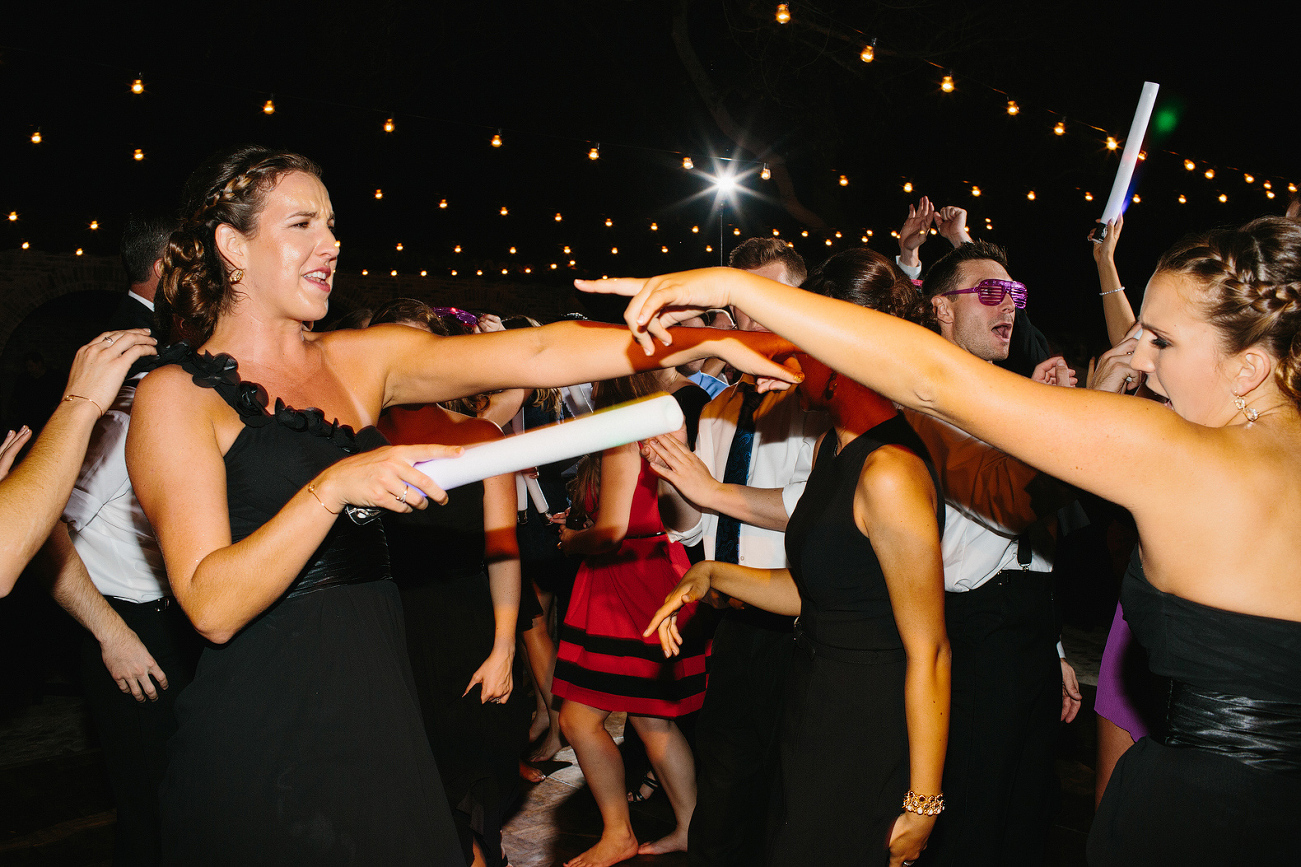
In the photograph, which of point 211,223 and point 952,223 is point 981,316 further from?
point 211,223

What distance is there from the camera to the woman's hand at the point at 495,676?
268 centimetres

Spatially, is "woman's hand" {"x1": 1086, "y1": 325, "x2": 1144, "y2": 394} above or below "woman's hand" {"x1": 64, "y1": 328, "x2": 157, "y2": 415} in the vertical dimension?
above

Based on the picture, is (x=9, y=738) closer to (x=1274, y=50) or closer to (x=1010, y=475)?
(x=1010, y=475)

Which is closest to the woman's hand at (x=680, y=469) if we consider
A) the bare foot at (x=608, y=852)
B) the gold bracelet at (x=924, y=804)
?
the gold bracelet at (x=924, y=804)

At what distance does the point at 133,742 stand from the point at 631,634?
5.73 ft

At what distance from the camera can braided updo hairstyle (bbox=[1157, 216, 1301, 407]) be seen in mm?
1410

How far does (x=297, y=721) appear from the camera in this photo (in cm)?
148

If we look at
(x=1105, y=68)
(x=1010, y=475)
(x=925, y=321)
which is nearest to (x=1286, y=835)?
(x=1010, y=475)

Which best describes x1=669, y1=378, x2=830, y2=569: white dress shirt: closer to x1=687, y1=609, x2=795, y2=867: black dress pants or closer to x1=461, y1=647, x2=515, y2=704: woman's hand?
x1=687, y1=609, x2=795, y2=867: black dress pants

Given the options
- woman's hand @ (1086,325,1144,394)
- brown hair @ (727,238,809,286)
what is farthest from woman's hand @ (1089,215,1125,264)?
woman's hand @ (1086,325,1144,394)

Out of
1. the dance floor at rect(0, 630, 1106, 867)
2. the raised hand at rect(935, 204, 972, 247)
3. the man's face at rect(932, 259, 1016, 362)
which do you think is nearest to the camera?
the man's face at rect(932, 259, 1016, 362)

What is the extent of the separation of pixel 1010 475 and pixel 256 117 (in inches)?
455

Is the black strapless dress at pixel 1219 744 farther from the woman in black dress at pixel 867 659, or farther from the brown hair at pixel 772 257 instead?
the brown hair at pixel 772 257

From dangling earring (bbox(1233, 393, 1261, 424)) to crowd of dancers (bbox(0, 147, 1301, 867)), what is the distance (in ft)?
0.06
